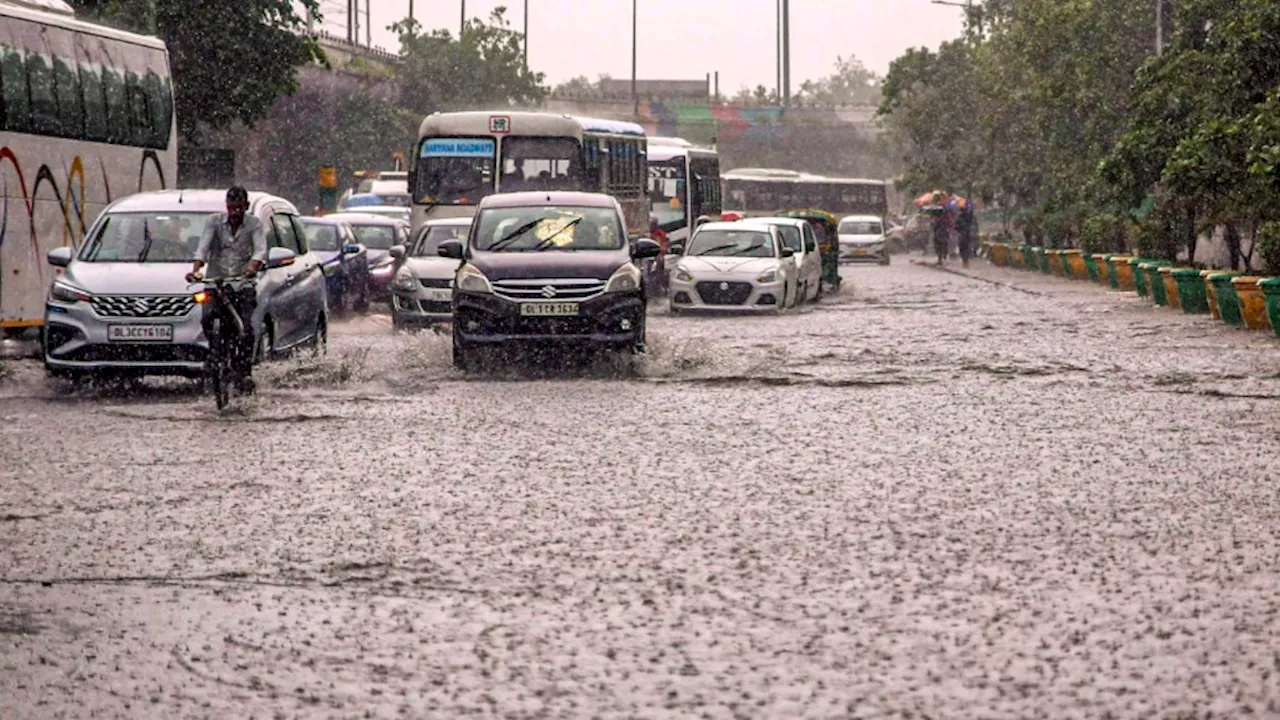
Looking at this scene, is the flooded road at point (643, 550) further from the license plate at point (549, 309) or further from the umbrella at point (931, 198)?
the umbrella at point (931, 198)

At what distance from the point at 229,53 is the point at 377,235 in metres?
6.15

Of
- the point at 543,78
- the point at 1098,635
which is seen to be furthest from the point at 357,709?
the point at 543,78

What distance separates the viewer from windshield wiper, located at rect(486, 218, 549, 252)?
21722mm

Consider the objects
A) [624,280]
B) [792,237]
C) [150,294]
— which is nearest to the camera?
[150,294]

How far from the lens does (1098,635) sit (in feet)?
25.1

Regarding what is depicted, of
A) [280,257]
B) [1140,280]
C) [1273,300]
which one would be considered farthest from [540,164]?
[280,257]

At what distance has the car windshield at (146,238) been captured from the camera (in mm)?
18938

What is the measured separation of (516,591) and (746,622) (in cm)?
107

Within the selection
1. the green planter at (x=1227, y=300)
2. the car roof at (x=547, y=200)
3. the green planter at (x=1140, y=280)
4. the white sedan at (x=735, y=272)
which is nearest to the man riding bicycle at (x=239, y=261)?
the car roof at (x=547, y=200)

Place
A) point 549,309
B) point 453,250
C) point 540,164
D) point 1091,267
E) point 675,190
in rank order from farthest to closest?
point 1091,267
point 675,190
point 540,164
point 453,250
point 549,309

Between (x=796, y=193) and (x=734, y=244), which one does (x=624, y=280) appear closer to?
(x=734, y=244)

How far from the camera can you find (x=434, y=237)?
29.0 m

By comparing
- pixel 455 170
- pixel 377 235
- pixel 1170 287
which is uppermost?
Result: pixel 455 170

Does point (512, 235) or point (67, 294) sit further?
point (512, 235)
